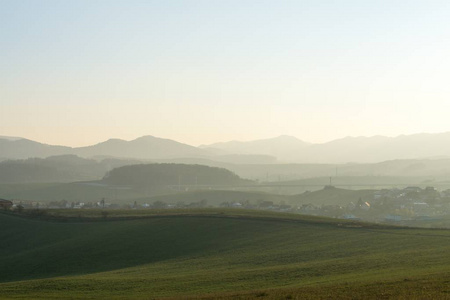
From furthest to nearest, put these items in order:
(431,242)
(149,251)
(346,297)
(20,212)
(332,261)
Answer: (20,212)
(149,251)
(431,242)
(332,261)
(346,297)

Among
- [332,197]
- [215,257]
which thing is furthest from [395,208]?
[215,257]

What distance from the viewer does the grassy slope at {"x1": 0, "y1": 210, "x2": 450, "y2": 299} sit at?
32906mm

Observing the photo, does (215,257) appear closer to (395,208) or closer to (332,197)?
(395,208)

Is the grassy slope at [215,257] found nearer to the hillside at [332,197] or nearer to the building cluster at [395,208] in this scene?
the building cluster at [395,208]

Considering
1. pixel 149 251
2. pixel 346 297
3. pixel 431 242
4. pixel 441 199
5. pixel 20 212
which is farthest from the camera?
pixel 441 199

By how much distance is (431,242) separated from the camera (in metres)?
48.6

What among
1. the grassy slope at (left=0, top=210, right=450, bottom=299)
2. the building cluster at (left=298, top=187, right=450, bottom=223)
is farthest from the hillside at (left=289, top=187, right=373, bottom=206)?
the grassy slope at (left=0, top=210, right=450, bottom=299)

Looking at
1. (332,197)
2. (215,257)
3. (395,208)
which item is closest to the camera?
(215,257)

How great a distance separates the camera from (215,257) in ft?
168

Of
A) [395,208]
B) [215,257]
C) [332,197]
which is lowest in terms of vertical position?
[215,257]

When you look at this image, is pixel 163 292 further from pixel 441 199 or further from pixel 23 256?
pixel 441 199

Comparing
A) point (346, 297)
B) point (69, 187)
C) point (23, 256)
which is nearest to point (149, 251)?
point (23, 256)

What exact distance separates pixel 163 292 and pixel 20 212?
61.1m

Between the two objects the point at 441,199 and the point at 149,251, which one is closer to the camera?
the point at 149,251
